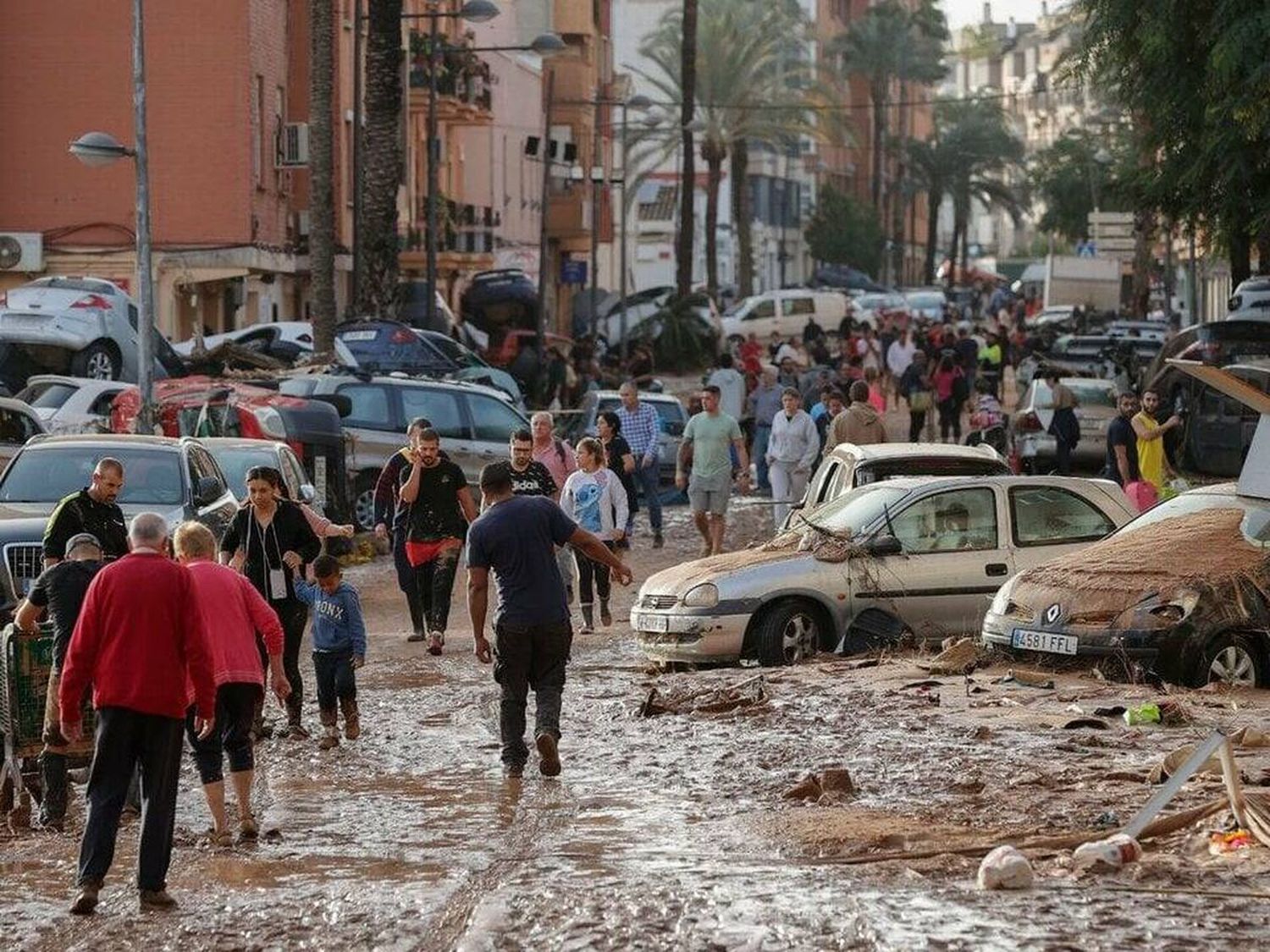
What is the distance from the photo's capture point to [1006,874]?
10000mm

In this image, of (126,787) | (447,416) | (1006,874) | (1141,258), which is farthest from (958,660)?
(1141,258)

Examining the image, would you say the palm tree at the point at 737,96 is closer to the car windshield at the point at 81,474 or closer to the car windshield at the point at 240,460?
the car windshield at the point at 240,460

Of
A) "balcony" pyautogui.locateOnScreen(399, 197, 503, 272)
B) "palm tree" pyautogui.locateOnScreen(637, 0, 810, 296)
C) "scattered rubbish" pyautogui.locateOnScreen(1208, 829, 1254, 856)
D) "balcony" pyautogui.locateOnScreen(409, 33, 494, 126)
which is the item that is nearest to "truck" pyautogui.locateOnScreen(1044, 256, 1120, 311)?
"palm tree" pyautogui.locateOnScreen(637, 0, 810, 296)

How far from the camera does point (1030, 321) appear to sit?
291ft

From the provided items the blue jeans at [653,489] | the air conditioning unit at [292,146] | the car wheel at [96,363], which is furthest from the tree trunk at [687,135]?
the blue jeans at [653,489]

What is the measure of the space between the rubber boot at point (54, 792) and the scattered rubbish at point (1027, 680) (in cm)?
609

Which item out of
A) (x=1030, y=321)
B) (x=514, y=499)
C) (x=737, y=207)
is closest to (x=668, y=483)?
(x=514, y=499)

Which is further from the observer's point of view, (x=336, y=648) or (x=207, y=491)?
(x=207, y=491)

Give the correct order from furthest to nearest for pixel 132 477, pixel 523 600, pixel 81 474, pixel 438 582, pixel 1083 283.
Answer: pixel 1083 283
pixel 132 477
pixel 81 474
pixel 438 582
pixel 523 600

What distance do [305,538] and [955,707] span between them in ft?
12.3

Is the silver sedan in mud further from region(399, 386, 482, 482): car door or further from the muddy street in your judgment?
region(399, 386, 482, 482): car door

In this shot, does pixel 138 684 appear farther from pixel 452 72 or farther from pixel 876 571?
pixel 452 72

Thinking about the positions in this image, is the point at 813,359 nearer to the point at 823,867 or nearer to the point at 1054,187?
the point at 823,867

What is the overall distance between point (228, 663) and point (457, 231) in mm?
50343
